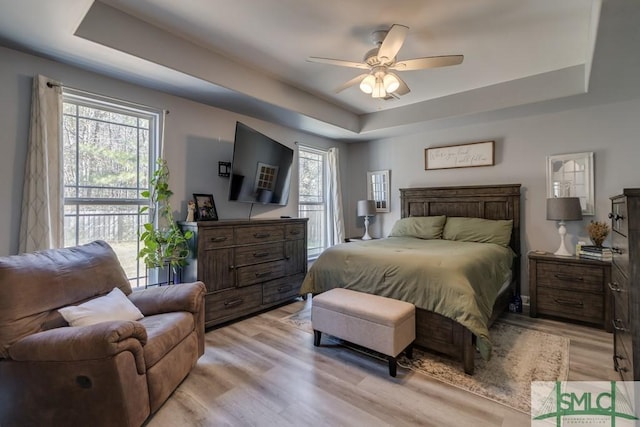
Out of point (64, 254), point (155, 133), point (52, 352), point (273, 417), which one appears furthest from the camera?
point (155, 133)

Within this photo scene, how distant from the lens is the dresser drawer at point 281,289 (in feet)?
11.5

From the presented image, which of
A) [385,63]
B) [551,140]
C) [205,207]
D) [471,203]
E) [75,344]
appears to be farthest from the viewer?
[471,203]

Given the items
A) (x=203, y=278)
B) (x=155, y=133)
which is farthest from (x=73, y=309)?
(x=155, y=133)

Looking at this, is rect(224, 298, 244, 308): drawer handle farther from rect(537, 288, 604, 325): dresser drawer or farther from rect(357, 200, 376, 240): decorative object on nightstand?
rect(537, 288, 604, 325): dresser drawer

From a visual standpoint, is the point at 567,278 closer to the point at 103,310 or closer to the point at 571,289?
the point at 571,289

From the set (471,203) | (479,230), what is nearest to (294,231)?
(479,230)

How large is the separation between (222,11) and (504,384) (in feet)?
11.2

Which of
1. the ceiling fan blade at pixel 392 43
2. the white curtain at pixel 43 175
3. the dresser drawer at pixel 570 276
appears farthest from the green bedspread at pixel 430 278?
the white curtain at pixel 43 175

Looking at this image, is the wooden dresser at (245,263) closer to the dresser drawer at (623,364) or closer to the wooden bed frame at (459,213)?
the wooden bed frame at (459,213)

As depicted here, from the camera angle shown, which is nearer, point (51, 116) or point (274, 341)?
point (51, 116)

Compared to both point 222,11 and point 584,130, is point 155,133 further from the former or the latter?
point 584,130

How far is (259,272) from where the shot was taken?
341 centimetres

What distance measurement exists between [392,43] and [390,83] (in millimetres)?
364

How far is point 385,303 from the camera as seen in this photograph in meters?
2.37
